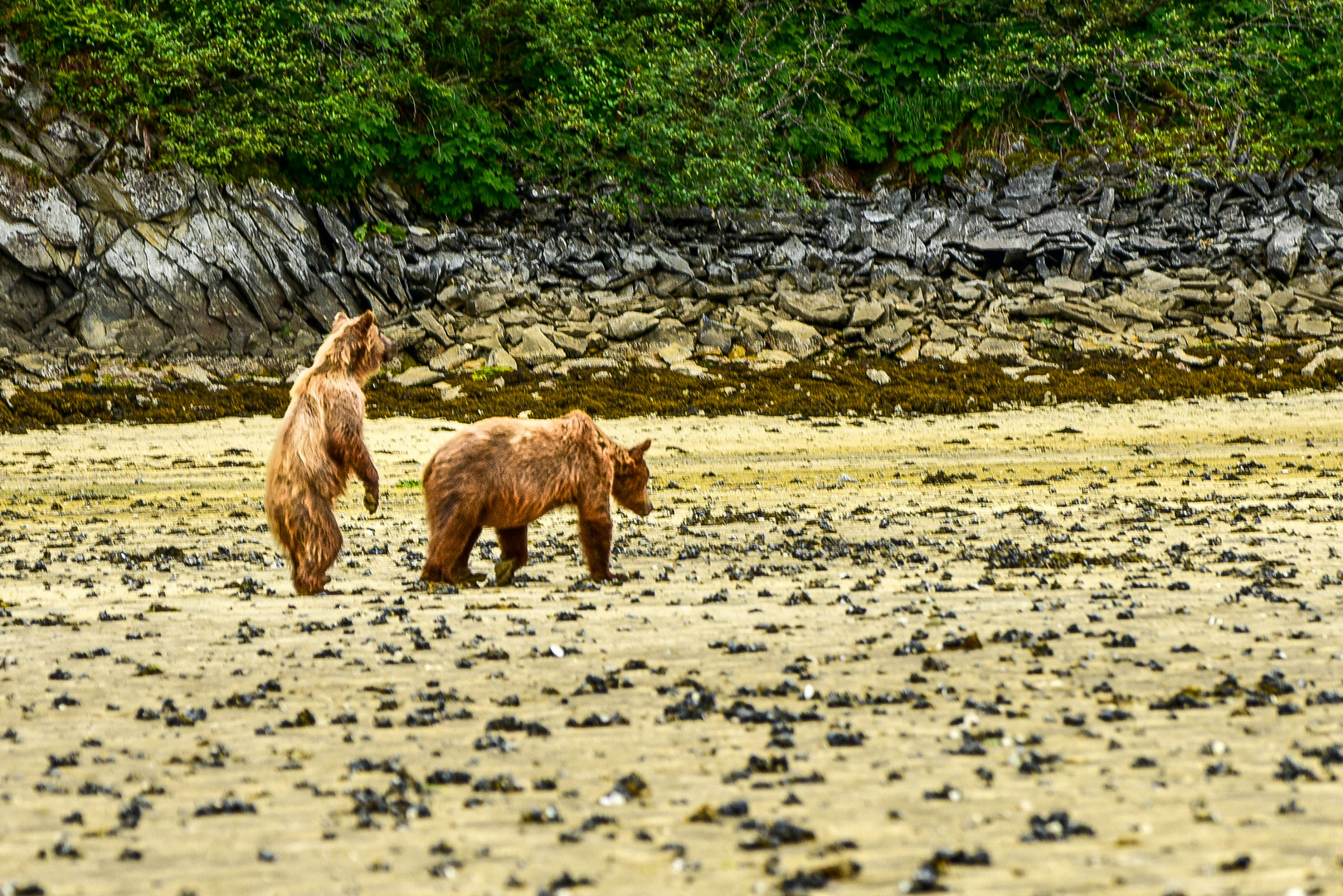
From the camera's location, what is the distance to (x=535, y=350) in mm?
21047

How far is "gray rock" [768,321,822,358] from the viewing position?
2131 cm

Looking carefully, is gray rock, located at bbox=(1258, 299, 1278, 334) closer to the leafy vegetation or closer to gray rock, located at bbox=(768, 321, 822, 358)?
the leafy vegetation

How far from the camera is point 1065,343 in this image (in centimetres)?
2148

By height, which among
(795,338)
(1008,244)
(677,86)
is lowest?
(795,338)

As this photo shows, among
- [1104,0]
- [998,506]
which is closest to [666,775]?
[998,506]

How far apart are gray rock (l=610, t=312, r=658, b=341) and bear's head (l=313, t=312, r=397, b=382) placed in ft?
45.4

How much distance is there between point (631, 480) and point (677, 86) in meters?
19.3

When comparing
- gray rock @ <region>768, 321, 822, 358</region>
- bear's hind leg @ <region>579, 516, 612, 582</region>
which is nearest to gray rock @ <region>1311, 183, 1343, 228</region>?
gray rock @ <region>768, 321, 822, 358</region>

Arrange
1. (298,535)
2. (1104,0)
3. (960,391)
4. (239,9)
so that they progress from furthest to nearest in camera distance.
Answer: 1. (1104,0)
2. (239,9)
3. (960,391)
4. (298,535)

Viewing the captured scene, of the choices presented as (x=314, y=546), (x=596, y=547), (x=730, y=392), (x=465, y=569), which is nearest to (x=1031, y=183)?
(x=730, y=392)

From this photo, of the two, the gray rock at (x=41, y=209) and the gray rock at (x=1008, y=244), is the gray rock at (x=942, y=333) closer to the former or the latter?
the gray rock at (x=1008, y=244)

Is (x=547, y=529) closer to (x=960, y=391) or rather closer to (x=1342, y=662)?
(x=1342, y=662)

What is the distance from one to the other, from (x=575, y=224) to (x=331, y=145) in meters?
5.36

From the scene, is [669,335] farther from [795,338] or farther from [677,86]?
[677,86]
